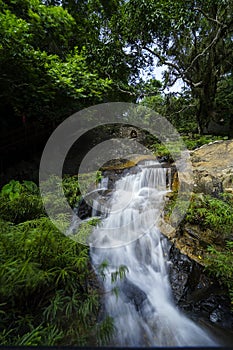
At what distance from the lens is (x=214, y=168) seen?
4.64 m

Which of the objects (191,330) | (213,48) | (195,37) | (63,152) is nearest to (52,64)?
(63,152)

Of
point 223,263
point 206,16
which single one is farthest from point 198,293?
point 206,16

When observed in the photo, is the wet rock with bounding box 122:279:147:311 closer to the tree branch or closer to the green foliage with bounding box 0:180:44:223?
the green foliage with bounding box 0:180:44:223

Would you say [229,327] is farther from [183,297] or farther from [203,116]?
[203,116]

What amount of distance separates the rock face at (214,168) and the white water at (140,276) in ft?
3.09

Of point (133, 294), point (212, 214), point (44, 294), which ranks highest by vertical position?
point (212, 214)

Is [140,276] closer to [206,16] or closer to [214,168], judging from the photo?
[214,168]

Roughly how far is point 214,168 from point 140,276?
10.6ft

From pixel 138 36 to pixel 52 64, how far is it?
4254 mm

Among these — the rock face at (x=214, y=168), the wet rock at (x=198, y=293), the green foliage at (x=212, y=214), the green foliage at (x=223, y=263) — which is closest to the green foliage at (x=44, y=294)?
the wet rock at (x=198, y=293)

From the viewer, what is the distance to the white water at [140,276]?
2.10 m

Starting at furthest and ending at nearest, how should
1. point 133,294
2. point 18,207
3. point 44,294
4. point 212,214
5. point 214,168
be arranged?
point 214,168
point 18,207
point 212,214
point 133,294
point 44,294

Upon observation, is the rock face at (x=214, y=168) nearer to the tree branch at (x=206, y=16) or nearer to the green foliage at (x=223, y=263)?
the green foliage at (x=223, y=263)

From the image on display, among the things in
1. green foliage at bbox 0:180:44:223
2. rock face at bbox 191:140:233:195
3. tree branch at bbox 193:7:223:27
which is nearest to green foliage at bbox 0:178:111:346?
green foliage at bbox 0:180:44:223
